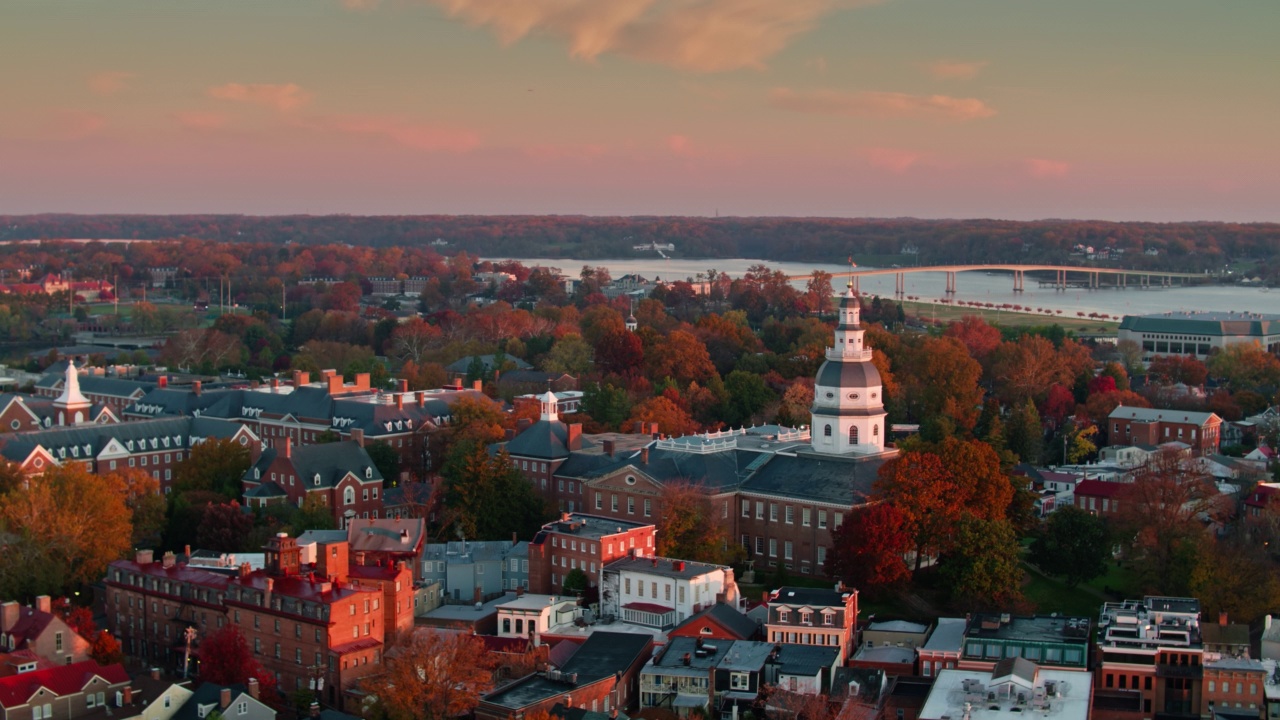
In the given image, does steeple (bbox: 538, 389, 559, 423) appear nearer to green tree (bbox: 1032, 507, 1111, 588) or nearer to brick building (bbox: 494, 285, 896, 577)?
brick building (bbox: 494, 285, 896, 577)

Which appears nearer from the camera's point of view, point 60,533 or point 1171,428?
point 60,533

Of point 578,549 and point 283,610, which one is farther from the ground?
point 578,549

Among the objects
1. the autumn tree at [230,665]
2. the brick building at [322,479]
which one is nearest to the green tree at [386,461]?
the brick building at [322,479]

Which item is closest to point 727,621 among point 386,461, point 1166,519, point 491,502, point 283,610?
Result: point 283,610

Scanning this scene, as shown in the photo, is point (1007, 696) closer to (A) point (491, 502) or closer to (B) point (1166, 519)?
(B) point (1166, 519)

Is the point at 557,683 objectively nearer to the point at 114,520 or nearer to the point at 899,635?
the point at 899,635

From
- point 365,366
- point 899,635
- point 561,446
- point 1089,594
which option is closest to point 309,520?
point 561,446

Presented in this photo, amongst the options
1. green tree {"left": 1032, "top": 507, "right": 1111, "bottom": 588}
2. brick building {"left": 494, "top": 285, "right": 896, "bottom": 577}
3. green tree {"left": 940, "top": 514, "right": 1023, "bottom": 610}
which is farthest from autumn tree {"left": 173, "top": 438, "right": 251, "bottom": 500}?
green tree {"left": 1032, "top": 507, "right": 1111, "bottom": 588}
